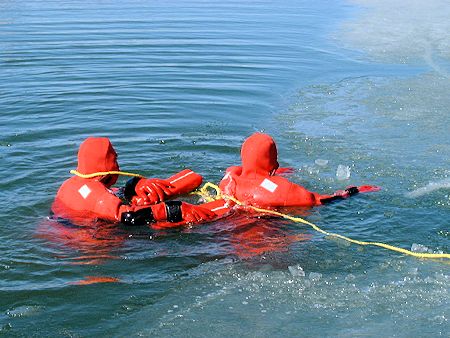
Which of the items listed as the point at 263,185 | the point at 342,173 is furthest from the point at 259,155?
the point at 342,173

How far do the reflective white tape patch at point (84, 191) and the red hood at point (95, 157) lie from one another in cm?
16

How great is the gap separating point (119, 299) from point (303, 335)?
1.45 m

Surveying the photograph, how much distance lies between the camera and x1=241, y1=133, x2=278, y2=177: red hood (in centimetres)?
718

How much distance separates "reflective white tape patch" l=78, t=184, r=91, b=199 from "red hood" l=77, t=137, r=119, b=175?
0.53 ft

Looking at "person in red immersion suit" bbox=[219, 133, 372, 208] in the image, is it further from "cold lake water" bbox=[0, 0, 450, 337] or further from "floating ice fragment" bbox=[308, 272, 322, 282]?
"floating ice fragment" bbox=[308, 272, 322, 282]

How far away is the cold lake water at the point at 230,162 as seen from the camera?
212 inches

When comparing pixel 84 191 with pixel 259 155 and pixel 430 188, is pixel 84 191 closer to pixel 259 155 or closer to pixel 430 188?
pixel 259 155

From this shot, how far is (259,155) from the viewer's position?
7.18m

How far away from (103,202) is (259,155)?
62.4 inches

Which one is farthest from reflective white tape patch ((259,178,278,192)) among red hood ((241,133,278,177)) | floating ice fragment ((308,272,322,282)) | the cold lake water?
floating ice fragment ((308,272,322,282))

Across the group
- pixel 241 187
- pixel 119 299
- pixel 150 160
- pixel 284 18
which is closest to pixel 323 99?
pixel 150 160

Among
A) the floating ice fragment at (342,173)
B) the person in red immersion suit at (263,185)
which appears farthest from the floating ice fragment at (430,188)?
the person in red immersion suit at (263,185)

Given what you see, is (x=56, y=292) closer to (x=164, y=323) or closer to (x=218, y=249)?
(x=164, y=323)

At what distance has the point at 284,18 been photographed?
63.5ft
